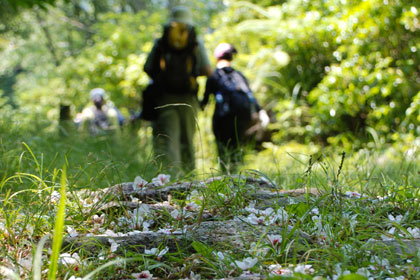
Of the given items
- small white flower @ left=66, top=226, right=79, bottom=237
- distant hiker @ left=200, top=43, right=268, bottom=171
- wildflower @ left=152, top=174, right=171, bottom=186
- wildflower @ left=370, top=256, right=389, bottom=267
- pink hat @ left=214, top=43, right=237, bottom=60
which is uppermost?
pink hat @ left=214, top=43, right=237, bottom=60

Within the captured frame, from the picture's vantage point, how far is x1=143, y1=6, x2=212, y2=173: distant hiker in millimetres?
4656

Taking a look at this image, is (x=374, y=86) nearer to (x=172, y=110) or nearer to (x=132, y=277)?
(x=172, y=110)

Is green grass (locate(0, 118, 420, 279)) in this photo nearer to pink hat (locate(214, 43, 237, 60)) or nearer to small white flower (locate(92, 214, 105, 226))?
small white flower (locate(92, 214, 105, 226))

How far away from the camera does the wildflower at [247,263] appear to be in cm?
157

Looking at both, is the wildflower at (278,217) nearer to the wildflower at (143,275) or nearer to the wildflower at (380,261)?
the wildflower at (380,261)

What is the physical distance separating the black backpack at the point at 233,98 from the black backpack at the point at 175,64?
0.82 meters

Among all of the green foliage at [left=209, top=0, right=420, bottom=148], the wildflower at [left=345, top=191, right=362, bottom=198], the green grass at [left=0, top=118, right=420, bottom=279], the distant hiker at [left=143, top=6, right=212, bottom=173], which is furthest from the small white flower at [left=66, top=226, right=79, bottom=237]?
the green foliage at [left=209, top=0, right=420, bottom=148]

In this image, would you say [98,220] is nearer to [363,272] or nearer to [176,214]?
[176,214]

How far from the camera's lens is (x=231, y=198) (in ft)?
7.20

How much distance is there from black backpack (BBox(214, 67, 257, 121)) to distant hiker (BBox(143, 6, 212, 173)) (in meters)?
0.52

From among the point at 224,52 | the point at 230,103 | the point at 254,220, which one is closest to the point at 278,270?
the point at 254,220

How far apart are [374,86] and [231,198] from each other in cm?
562

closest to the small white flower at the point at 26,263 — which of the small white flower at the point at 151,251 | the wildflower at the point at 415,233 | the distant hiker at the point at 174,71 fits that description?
the small white flower at the point at 151,251

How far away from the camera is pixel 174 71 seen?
475 centimetres
